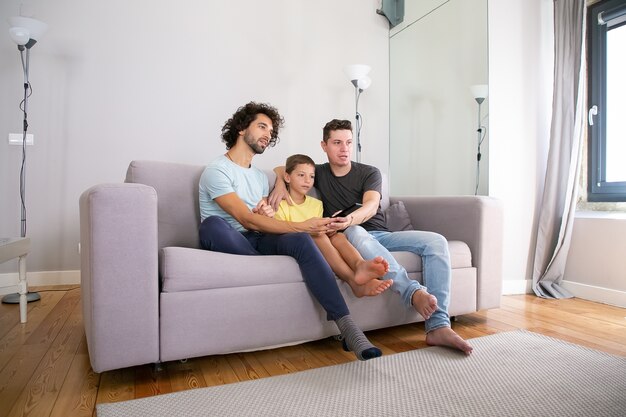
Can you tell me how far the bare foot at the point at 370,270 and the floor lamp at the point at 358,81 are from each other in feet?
6.84

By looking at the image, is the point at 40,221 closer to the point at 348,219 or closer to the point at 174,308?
the point at 174,308

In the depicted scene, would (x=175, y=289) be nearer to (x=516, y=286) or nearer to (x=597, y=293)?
(x=516, y=286)

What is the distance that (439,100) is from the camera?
3.32m

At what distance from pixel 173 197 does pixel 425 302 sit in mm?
1217

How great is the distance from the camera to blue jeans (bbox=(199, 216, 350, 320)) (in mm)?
1658

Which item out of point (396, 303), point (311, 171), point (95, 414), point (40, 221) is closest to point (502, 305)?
point (396, 303)

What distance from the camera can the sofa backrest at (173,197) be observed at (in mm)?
1932

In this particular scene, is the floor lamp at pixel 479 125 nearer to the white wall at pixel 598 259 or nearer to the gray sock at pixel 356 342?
the white wall at pixel 598 259

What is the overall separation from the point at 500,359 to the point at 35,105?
3.32m

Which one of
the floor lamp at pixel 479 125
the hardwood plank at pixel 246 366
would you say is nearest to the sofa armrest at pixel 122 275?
the hardwood plank at pixel 246 366

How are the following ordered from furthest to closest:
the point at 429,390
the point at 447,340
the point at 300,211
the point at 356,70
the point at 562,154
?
the point at 356,70 → the point at 562,154 → the point at 300,211 → the point at 447,340 → the point at 429,390

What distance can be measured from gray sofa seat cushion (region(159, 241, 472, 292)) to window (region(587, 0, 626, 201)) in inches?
102

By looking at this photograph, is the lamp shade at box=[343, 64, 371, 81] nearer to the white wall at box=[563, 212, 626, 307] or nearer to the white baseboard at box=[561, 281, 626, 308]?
the white wall at box=[563, 212, 626, 307]

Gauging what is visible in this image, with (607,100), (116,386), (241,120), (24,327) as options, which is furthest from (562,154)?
(24,327)
